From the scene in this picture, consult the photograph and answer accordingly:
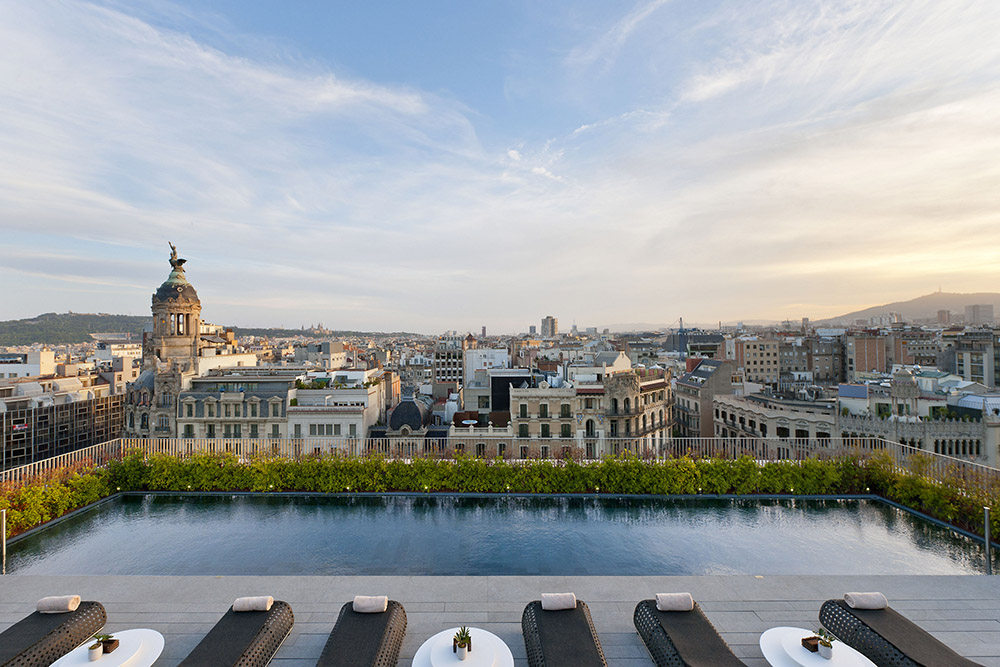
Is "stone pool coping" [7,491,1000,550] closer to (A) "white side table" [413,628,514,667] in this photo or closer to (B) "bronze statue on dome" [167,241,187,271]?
(A) "white side table" [413,628,514,667]

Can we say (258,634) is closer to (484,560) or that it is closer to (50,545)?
(484,560)

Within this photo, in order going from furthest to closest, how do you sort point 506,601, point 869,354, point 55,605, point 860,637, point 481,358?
point 869,354 < point 481,358 < point 506,601 < point 55,605 < point 860,637

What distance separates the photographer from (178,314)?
173 feet

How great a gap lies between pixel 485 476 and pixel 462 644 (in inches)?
483

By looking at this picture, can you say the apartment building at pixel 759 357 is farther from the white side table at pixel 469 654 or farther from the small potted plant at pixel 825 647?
the white side table at pixel 469 654

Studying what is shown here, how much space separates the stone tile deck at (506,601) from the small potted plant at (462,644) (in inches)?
51.1

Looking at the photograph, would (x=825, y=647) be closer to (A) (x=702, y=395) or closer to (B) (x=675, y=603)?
(B) (x=675, y=603)

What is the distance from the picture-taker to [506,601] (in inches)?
407

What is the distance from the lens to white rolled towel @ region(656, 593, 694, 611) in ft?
28.6

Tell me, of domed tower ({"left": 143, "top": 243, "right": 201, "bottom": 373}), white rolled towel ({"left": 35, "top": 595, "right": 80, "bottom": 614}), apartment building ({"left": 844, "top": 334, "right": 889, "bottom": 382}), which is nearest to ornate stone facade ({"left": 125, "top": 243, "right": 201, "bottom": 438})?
domed tower ({"left": 143, "top": 243, "right": 201, "bottom": 373})

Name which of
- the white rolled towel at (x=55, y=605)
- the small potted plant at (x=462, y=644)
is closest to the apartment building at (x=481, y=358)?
the white rolled towel at (x=55, y=605)

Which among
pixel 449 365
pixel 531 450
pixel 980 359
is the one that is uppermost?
pixel 980 359

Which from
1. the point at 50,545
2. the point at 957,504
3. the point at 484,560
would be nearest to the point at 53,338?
the point at 50,545

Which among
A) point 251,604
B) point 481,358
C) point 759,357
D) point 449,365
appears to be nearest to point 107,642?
point 251,604
